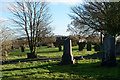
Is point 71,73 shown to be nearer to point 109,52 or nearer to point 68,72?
point 68,72

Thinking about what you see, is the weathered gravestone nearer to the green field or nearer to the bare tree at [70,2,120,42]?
the green field

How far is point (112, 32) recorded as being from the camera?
15359mm

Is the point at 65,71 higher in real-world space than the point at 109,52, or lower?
lower

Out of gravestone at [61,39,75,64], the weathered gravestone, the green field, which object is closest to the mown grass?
the green field

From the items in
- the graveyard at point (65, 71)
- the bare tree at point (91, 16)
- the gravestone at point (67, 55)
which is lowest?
the graveyard at point (65, 71)

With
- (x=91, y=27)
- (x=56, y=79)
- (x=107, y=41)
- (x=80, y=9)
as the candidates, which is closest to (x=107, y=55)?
(x=107, y=41)

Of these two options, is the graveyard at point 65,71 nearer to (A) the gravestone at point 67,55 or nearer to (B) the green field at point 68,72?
(B) the green field at point 68,72

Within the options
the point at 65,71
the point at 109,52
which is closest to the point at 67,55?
Result: the point at 65,71

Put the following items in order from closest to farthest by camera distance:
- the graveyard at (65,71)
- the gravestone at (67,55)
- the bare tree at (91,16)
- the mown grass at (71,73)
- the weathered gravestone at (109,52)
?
the mown grass at (71,73), the graveyard at (65,71), the weathered gravestone at (109,52), the gravestone at (67,55), the bare tree at (91,16)

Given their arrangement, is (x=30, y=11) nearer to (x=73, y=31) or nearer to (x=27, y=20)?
(x=27, y=20)

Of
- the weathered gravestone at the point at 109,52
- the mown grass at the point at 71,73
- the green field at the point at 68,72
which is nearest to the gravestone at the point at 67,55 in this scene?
the green field at the point at 68,72

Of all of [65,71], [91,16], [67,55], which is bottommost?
[65,71]

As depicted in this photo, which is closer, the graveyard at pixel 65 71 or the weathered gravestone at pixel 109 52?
the graveyard at pixel 65 71

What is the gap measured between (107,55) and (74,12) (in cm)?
1798
